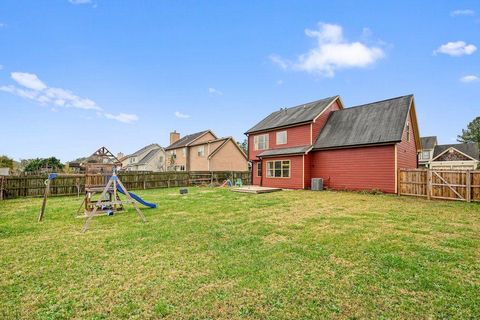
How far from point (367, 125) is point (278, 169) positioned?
7.67 metres

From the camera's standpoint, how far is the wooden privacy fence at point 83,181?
14.7 meters

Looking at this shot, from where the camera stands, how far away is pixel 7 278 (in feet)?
12.8

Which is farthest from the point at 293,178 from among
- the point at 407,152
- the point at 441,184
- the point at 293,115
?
the point at 441,184

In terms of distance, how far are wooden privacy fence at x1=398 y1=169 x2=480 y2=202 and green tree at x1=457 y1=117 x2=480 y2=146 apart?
5963 centimetres

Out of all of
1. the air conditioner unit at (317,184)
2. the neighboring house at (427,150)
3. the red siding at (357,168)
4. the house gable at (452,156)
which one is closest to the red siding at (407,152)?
the red siding at (357,168)

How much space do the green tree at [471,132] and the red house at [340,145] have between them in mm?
53789

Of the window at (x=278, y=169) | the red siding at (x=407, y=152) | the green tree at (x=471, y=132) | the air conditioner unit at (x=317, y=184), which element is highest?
→ the green tree at (x=471, y=132)

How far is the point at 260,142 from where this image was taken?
78.4 feet

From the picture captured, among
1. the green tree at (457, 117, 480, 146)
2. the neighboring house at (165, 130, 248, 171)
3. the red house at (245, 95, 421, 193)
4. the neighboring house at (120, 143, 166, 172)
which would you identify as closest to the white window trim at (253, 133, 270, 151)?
the red house at (245, 95, 421, 193)

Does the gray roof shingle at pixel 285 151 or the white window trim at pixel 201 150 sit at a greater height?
the white window trim at pixel 201 150

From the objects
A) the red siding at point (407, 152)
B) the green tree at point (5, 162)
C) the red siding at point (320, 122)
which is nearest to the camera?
the red siding at point (407, 152)

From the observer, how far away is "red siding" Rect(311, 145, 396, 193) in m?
14.9

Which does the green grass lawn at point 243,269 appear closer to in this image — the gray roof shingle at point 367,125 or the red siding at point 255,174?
the gray roof shingle at point 367,125

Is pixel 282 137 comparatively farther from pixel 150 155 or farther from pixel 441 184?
pixel 150 155
